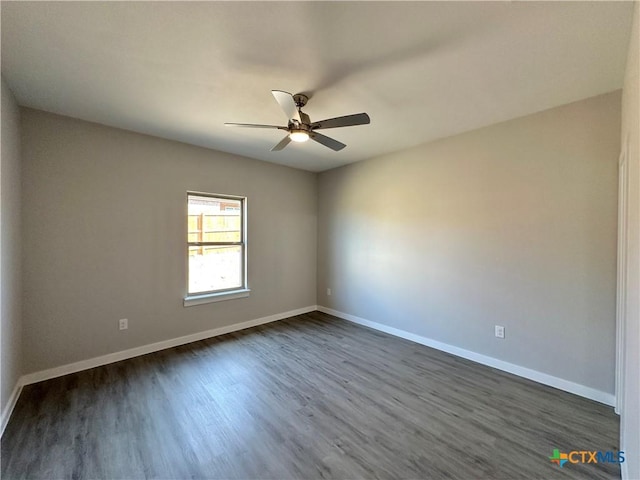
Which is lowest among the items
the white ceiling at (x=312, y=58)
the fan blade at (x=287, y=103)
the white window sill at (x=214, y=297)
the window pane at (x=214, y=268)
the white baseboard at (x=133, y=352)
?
the white baseboard at (x=133, y=352)

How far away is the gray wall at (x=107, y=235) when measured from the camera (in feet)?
8.50

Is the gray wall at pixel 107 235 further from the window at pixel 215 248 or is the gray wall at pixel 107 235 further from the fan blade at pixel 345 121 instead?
the fan blade at pixel 345 121

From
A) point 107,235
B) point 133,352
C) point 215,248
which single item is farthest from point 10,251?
point 215,248

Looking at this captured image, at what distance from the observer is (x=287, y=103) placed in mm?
1922

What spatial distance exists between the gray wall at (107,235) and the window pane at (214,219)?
0.55 ft

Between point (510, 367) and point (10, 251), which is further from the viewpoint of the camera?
point (510, 367)

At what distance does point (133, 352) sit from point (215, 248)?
1.57 metres

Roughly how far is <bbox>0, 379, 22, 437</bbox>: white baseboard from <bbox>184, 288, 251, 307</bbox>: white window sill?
1.54 m

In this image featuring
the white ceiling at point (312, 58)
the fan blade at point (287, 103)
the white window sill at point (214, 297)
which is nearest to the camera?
the white ceiling at point (312, 58)

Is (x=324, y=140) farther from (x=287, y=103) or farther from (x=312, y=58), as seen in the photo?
(x=312, y=58)

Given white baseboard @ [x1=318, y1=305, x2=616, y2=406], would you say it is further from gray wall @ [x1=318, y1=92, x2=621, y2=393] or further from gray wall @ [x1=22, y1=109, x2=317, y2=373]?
gray wall @ [x1=22, y1=109, x2=317, y2=373]

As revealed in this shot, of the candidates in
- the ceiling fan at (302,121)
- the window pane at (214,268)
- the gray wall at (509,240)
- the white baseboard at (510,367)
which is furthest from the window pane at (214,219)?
the white baseboard at (510,367)

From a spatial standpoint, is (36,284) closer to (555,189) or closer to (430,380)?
(430,380)

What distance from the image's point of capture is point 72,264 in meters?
2.75
